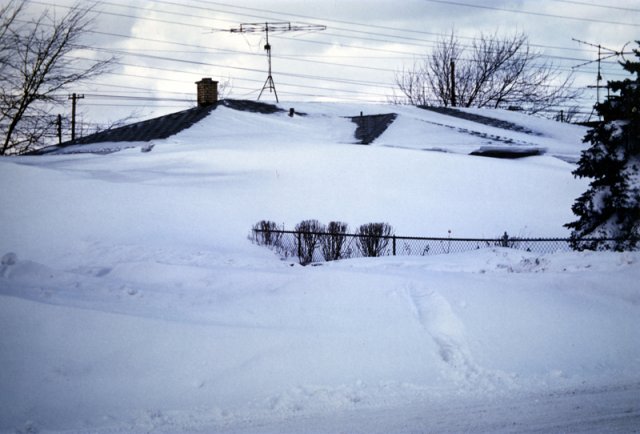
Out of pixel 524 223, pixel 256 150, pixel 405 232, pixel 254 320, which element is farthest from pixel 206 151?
pixel 254 320

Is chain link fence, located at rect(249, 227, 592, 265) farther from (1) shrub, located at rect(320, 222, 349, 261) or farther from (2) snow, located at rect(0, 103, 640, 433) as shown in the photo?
(2) snow, located at rect(0, 103, 640, 433)

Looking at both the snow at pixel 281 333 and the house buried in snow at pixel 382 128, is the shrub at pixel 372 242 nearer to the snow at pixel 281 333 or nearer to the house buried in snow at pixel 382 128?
the snow at pixel 281 333

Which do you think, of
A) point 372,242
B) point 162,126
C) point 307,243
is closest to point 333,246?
point 307,243

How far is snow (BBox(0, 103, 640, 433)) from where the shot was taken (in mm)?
5324

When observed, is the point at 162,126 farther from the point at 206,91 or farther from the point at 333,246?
the point at 333,246

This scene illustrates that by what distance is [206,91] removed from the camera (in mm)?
29328

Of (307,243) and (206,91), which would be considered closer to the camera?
(307,243)

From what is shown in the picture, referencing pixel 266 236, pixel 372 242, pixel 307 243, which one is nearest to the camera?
pixel 372 242

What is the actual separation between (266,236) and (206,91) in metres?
16.7

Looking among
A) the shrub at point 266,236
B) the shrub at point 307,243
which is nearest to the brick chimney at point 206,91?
the shrub at point 266,236

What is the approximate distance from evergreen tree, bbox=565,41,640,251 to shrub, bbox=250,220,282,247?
23.2 ft

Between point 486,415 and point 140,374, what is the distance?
11.3ft

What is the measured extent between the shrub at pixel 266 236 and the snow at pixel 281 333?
0.46 m

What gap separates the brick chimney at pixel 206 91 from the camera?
1146 inches
